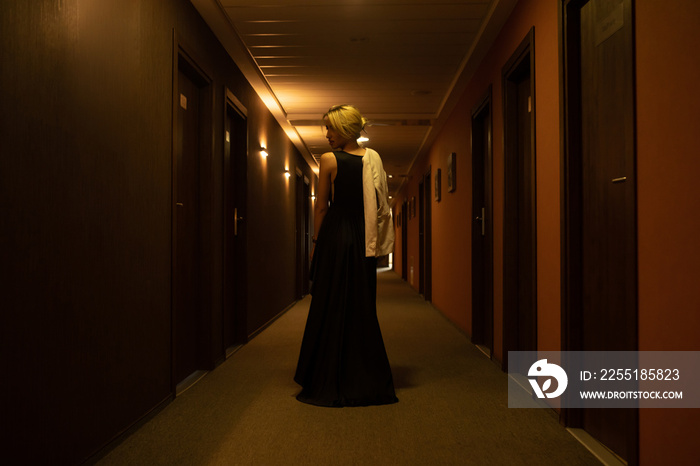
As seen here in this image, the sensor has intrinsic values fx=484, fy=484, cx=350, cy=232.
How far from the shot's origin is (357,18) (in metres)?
3.64

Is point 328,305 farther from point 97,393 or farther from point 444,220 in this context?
point 444,220

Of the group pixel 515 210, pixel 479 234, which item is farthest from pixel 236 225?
pixel 515 210

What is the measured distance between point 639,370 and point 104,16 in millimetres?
2560

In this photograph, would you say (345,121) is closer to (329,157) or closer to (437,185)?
(329,157)

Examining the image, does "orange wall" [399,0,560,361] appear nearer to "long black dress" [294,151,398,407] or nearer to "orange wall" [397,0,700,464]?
"orange wall" [397,0,700,464]

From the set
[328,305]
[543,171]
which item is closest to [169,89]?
[328,305]

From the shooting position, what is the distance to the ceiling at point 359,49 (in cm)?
345

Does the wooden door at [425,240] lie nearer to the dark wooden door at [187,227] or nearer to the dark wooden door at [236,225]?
the dark wooden door at [236,225]

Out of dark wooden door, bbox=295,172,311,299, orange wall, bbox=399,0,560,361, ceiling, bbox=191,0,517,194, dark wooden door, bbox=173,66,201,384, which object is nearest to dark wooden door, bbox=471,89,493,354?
orange wall, bbox=399,0,560,361

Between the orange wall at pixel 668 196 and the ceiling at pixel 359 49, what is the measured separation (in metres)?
1.90

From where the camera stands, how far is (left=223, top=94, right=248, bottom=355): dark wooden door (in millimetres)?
4301

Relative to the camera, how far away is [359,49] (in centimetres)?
422

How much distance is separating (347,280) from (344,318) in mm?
222

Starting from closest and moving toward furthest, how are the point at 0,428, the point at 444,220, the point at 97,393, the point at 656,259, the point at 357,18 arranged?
1. the point at 0,428
2. the point at 656,259
3. the point at 97,393
4. the point at 357,18
5. the point at 444,220
